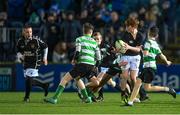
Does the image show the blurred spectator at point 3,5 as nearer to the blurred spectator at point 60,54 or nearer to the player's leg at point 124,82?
the blurred spectator at point 60,54

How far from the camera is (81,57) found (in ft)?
67.0

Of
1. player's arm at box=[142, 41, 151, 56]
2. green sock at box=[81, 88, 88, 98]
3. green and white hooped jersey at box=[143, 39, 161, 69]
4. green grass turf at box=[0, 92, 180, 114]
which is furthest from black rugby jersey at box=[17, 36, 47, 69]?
player's arm at box=[142, 41, 151, 56]

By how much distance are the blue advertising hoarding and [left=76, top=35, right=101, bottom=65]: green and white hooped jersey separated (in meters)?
8.66

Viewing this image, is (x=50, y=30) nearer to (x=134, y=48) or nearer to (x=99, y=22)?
(x=99, y=22)

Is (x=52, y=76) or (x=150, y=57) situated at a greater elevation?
(x=150, y=57)

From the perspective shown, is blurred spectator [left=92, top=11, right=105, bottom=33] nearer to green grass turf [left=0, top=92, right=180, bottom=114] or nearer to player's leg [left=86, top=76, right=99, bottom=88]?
player's leg [left=86, top=76, right=99, bottom=88]

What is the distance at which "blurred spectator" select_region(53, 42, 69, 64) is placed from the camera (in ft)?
97.7

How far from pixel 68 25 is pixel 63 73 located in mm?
1997

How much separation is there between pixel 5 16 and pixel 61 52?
9.23 ft

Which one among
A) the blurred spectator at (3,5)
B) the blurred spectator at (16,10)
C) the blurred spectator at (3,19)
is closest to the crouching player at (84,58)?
the blurred spectator at (3,19)

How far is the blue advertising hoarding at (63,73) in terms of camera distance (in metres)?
29.0

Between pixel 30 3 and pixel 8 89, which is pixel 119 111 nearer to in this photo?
pixel 8 89

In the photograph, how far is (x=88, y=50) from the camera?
20406 mm

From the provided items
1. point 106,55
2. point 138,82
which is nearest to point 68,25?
point 106,55
